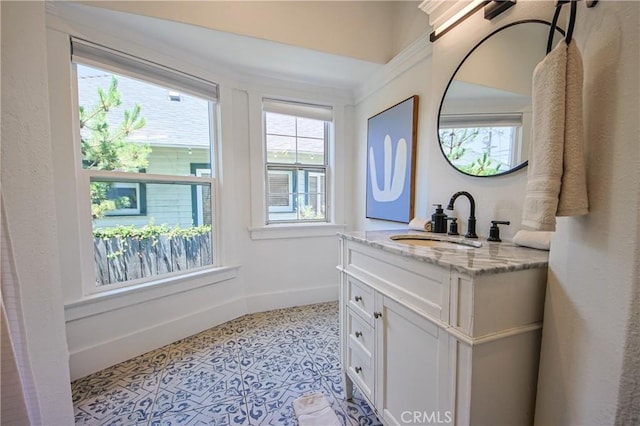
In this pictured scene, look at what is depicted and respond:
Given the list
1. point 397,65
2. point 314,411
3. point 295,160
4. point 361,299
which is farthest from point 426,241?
point 295,160

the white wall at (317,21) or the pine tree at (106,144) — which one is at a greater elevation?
the white wall at (317,21)

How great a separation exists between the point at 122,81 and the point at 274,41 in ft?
3.63

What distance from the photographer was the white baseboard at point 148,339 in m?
1.73

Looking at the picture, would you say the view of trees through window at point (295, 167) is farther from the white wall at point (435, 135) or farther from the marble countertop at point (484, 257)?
the marble countertop at point (484, 257)

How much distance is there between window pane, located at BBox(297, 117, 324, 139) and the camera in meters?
2.75

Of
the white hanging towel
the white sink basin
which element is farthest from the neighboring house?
the white hanging towel

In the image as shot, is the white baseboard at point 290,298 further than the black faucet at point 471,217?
Yes

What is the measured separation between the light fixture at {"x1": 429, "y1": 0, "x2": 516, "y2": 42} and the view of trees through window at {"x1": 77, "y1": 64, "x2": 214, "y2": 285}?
1.85 meters

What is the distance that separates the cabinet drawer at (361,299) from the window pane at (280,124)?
1792 mm

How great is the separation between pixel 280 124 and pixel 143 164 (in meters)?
1.26

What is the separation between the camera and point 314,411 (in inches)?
55.9

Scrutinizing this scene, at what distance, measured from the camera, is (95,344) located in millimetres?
1781

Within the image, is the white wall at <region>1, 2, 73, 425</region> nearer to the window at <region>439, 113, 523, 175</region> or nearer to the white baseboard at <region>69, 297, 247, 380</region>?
the white baseboard at <region>69, 297, 247, 380</region>

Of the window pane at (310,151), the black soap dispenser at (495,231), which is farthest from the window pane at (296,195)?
the black soap dispenser at (495,231)
